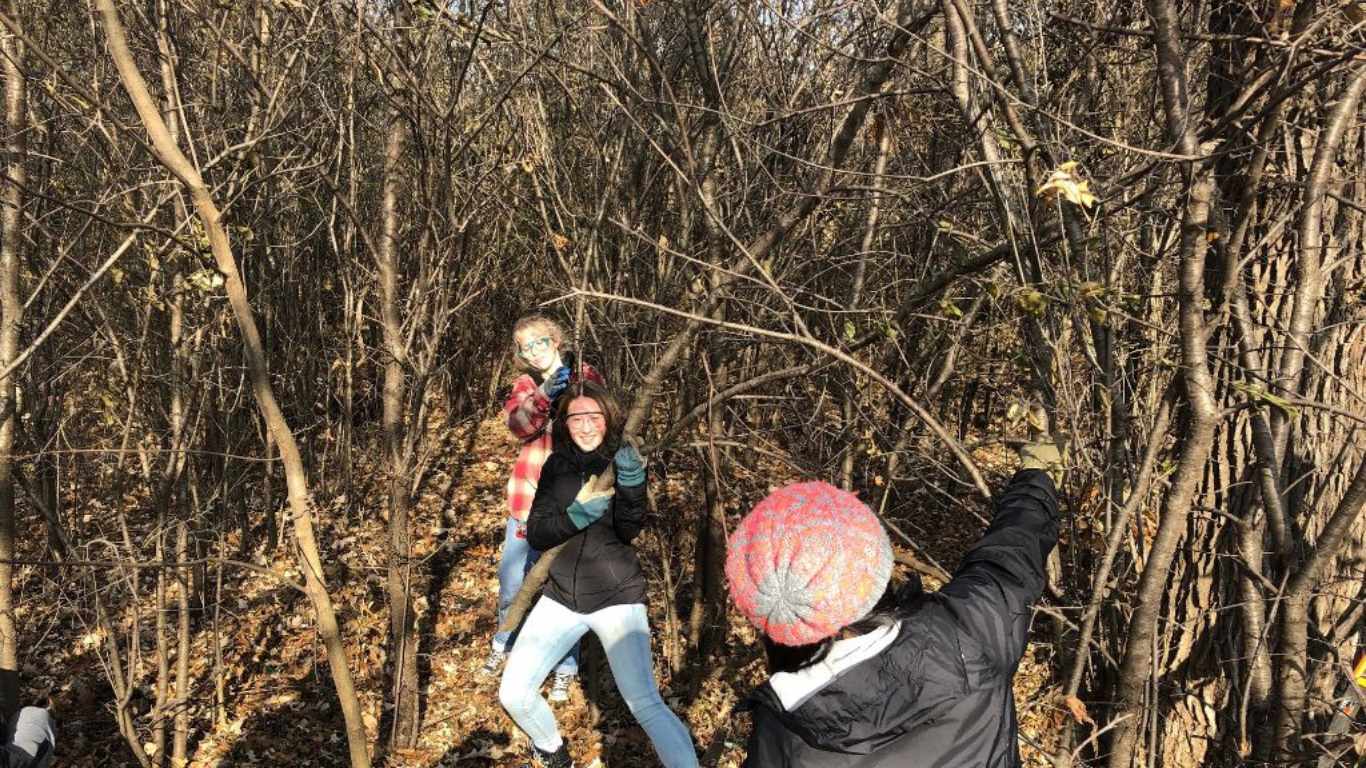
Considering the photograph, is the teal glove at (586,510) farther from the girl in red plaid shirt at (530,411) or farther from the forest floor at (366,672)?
the forest floor at (366,672)

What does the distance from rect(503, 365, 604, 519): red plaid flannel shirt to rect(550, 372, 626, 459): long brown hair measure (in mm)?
391

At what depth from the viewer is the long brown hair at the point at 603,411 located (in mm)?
3160

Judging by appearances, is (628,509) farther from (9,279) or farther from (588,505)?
(9,279)

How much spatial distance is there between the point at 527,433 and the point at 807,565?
2415mm

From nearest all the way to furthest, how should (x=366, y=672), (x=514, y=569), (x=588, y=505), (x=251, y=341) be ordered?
(x=251, y=341) → (x=588, y=505) → (x=514, y=569) → (x=366, y=672)

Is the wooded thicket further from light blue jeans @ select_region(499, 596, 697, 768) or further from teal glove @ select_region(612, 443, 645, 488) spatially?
light blue jeans @ select_region(499, 596, 697, 768)

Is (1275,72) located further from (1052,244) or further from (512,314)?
(512,314)

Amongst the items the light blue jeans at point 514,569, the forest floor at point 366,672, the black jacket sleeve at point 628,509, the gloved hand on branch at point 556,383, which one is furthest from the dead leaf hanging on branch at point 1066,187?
the light blue jeans at point 514,569

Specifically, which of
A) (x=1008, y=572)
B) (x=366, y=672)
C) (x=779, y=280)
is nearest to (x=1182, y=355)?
(x=1008, y=572)

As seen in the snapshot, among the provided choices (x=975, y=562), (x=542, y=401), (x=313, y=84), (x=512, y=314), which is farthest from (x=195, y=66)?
(x=975, y=562)

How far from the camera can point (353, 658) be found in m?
4.75

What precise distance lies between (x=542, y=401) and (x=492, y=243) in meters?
3.15

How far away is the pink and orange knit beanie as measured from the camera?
4.89 feet

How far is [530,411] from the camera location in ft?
12.2
